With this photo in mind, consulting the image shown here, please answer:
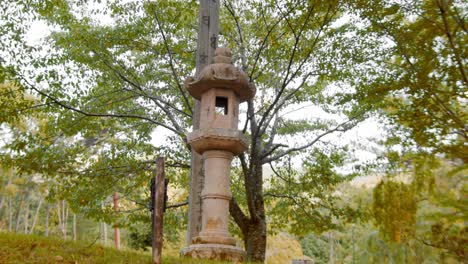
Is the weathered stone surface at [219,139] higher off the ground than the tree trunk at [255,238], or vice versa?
the weathered stone surface at [219,139]

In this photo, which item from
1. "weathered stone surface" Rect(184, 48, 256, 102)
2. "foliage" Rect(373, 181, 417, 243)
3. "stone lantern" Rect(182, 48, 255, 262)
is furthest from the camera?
"foliage" Rect(373, 181, 417, 243)

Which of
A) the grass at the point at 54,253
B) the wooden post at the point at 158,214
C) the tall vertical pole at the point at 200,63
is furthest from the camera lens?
the tall vertical pole at the point at 200,63

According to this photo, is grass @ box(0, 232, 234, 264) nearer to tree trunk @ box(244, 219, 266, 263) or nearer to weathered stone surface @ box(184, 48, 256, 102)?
weathered stone surface @ box(184, 48, 256, 102)

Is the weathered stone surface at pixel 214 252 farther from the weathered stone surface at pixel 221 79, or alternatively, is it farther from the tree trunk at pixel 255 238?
the tree trunk at pixel 255 238

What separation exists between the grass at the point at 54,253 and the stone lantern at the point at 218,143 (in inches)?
41.5

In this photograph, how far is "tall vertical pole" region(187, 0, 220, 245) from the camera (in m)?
8.62

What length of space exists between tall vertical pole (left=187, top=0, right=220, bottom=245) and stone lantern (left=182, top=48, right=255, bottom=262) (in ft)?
4.14

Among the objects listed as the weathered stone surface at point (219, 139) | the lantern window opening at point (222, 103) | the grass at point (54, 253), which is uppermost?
the lantern window opening at point (222, 103)

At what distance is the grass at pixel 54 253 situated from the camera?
14.6 feet

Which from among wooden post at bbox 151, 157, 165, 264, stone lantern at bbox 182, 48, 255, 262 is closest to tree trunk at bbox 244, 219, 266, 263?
stone lantern at bbox 182, 48, 255, 262

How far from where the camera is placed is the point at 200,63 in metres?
9.54

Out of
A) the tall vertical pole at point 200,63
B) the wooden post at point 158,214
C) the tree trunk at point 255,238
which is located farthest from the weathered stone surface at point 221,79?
the tree trunk at point 255,238

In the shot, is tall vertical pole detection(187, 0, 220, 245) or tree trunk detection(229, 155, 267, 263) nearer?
tall vertical pole detection(187, 0, 220, 245)

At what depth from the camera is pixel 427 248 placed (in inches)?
492
